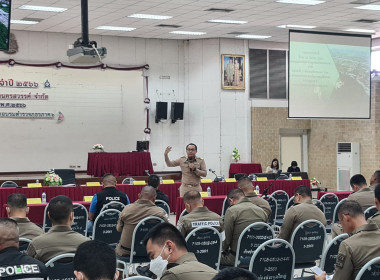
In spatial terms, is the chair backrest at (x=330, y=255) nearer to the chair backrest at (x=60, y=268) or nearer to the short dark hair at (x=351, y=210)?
the short dark hair at (x=351, y=210)

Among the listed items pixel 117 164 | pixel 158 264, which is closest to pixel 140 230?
pixel 158 264

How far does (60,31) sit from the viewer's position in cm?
1959

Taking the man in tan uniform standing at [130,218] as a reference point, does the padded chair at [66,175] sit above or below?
below

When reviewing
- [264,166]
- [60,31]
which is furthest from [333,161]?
[60,31]

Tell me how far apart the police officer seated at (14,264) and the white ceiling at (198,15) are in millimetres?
11466

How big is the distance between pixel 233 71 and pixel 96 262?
18.3 metres

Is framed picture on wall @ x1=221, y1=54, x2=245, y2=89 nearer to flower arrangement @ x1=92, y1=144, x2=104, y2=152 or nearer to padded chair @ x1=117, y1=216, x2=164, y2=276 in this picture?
flower arrangement @ x1=92, y1=144, x2=104, y2=152

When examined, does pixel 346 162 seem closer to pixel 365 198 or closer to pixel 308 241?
pixel 365 198

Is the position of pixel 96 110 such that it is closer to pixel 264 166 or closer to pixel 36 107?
pixel 36 107

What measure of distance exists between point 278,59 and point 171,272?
61.9 feet

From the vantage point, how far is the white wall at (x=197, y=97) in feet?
69.3

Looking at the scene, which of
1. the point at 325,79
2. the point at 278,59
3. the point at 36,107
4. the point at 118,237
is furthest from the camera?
the point at 278,59

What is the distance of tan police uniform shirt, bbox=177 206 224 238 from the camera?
6.71 meters

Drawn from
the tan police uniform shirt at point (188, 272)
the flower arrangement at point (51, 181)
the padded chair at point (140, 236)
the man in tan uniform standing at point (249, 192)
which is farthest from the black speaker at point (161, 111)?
the tan police uniform shirt at point (188, 272)
